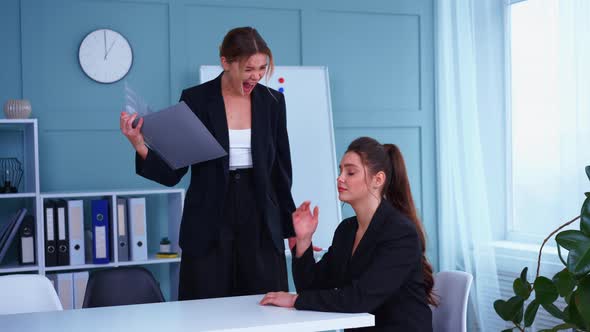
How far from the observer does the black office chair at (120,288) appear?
2.82 meters

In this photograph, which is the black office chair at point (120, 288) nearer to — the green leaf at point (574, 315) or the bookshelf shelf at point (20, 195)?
the bookshelf shelf at point (20, 195)

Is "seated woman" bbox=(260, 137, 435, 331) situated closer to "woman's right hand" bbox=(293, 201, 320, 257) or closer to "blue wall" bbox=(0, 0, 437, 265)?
"woman's right hand" bbox=(293, 201, 320, 257)

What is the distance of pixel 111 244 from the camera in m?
4.00

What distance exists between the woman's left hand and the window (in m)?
2.37

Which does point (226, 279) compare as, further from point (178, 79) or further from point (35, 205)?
point (178, 79)

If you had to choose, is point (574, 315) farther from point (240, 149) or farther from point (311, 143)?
point (311, 143)

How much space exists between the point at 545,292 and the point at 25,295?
2.05 metres

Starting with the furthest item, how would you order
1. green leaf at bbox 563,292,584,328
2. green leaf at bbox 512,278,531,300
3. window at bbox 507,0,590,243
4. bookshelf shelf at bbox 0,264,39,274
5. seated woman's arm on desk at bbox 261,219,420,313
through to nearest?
window at bbox 507,0,590,243
bookshelf shelf at bbox 0,264,39,274
green leaf at bbox 512,278,531,300
green leaf at bbox 563,292,584,328
seated woman's arm on desk at bbox 261,219,420,313

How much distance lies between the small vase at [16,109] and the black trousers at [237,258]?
1667mm

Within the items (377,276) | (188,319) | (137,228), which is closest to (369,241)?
(377,276)

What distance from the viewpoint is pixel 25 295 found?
256 cm

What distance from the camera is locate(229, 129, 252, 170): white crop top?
8.84 feet

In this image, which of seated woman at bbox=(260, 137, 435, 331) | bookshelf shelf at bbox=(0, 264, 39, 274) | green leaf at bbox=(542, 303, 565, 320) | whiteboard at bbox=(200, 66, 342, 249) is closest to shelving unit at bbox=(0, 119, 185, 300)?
bookshelf shelf at bbox=(0, 264, 39, 274)

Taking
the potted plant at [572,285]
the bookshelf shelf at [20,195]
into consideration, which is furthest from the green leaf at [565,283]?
the bookshelf shelf at [20,195]
